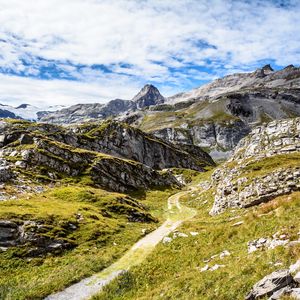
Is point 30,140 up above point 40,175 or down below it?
above

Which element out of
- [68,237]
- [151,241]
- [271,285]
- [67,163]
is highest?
[67,163]

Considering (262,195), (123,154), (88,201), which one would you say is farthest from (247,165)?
(123,154)


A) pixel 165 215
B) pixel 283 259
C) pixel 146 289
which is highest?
pixel 283 259

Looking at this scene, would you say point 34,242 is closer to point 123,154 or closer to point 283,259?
point 283,259

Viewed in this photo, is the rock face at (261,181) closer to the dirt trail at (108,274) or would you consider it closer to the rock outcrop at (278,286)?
the dirt trail at (108,274)

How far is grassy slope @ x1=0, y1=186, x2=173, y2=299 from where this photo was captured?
33281mm

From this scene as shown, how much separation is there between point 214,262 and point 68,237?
24462 millimetres

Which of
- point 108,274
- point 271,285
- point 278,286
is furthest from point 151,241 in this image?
point 278,286

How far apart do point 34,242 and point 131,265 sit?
44.2ft

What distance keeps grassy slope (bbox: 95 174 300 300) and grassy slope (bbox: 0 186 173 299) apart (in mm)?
6449

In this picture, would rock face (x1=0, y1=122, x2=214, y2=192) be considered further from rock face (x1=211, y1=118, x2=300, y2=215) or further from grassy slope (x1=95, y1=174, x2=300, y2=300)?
grassy slope (x1=95, y1=174, x2=300, y2=300)

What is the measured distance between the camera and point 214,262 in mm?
27781

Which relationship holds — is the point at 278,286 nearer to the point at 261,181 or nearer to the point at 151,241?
the point at 151,241

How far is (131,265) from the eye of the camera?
3712 cm
